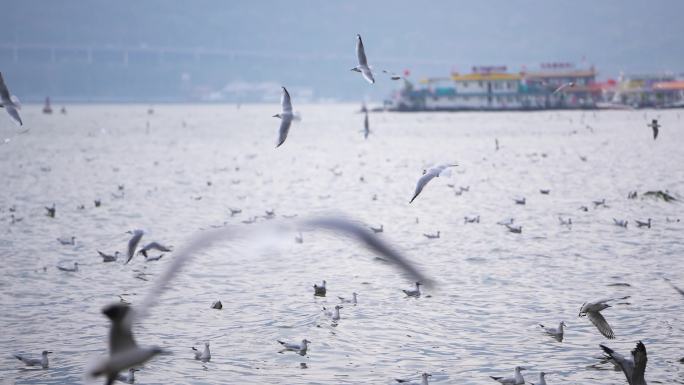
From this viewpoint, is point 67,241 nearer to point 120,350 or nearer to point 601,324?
point 601,324

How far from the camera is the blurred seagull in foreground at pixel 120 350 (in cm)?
753

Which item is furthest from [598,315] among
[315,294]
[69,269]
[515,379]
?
[69,269]

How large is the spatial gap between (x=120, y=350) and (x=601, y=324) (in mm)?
8583

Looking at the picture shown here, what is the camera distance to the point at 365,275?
65.2 feet

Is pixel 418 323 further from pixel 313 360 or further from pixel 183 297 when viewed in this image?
pixel 183 297

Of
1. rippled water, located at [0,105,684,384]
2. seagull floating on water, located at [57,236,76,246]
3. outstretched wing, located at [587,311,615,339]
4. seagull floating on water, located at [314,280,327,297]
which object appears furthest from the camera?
seagull floating on water, located at [57,236,76,246]

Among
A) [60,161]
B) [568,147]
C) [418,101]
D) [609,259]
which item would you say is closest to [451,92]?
[418,101]

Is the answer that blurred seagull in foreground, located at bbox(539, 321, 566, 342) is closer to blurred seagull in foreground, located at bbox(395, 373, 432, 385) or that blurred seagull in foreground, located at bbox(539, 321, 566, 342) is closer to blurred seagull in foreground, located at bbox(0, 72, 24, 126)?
blurred seagull in foreground, located at bbox(395, 373, 432, 385)

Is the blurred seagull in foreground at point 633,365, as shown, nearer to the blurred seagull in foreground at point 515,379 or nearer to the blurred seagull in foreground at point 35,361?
the blurred seagull in foreground at point 515,379

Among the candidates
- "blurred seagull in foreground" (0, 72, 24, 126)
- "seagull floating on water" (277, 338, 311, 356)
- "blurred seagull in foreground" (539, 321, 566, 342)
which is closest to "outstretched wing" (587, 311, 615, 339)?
"blurred seagull in foreground" (539, 321, 566, 342)

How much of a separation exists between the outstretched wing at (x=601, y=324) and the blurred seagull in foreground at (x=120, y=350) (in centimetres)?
813

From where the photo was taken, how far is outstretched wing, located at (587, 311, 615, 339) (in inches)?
556

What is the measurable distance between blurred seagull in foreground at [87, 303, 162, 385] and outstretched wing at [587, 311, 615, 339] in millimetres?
8134

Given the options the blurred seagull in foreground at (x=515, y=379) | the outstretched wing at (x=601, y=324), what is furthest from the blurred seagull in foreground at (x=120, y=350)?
the outstretched wing at (x=601, y=324)
